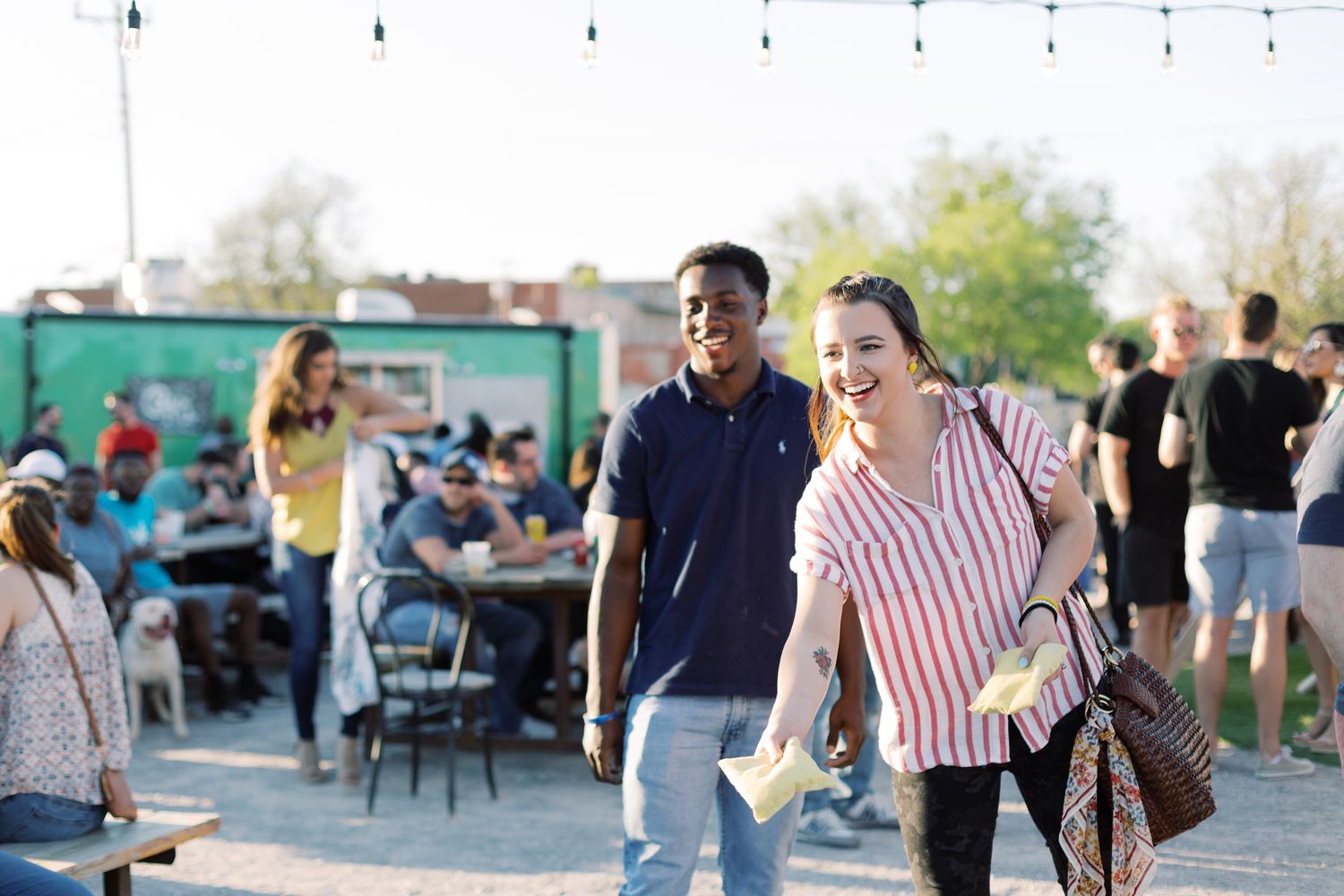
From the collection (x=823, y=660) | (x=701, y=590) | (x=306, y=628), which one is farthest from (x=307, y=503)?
(x=823, y=660)

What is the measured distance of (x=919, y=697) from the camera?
2506mm

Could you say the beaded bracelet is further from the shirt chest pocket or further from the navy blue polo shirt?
the navy blue polo shirt

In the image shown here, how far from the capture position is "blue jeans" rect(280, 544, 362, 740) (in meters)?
6.29

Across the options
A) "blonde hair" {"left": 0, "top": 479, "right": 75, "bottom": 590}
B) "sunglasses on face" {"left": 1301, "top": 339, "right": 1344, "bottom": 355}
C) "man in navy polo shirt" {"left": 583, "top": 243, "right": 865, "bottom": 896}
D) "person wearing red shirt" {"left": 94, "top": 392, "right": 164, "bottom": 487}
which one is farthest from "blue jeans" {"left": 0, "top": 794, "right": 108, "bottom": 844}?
"person wearing red shirt" {"left": 94, "top": 392, "right": 164, "bottom": 487}

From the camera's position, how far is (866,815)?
5.41 m

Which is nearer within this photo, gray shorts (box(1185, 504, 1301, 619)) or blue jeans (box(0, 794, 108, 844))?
blue jeans (box(0, 794, 108, 844))

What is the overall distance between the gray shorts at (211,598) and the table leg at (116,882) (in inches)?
170

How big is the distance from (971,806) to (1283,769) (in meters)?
3.86

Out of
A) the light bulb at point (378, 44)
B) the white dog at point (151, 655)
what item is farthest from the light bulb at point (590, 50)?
the white dog at point (151, 655)

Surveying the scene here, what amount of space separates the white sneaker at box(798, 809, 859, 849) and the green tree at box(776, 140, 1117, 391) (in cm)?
3976

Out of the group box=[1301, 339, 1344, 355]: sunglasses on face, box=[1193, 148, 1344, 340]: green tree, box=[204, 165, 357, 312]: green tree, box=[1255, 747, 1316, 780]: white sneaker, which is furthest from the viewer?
box=[204, 165, 357, 312]: green tree

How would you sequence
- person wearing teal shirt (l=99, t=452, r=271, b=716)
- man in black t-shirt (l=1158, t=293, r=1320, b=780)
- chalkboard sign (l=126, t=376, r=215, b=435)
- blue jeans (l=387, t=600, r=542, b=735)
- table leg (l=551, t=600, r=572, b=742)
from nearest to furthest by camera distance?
1. man in black t-shirt (l=1158, t=293, r=1320, b=780)
2. table leg (l=551, t=600, r=572, b=742)
3. blue jeans (l=387, t=600, r=542, b=735)
4. person wearing teal shirt (l=99, t=452, r=271, b=716)
5. chalkboard sign (l=126, t=376, r=215, b=435)

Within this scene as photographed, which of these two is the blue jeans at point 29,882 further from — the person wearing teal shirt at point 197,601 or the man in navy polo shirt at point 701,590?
the person wearing teal shirt at point 197,601

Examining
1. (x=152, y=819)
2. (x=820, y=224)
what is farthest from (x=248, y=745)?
(x=820, y=224)
